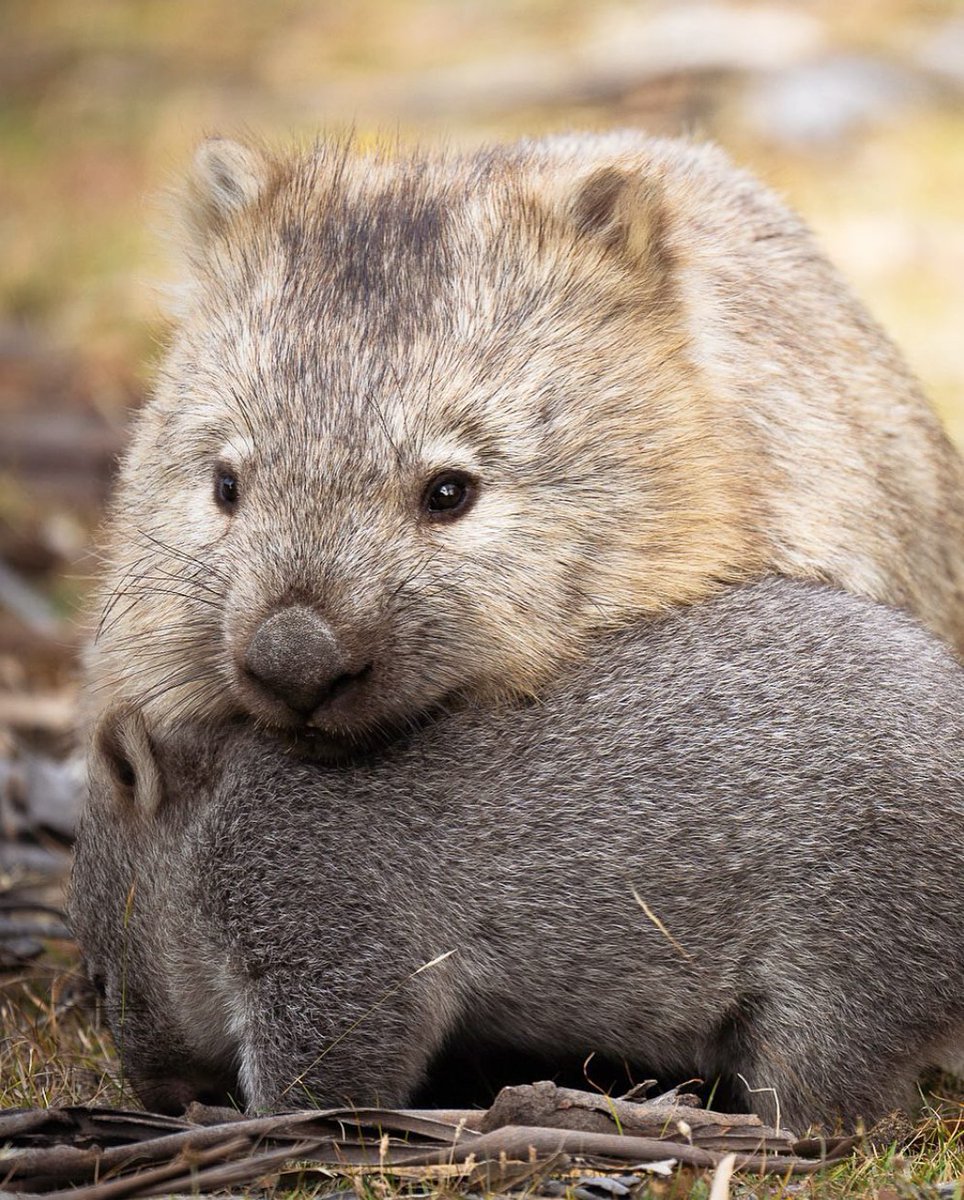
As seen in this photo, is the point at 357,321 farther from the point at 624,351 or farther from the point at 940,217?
the point at 940,217

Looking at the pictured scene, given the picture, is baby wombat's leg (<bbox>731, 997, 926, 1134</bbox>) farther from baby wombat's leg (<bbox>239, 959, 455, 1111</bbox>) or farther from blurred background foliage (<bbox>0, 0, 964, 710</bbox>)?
blurred background foliage (<bbox>0, 0, 964, 710</bbox>)

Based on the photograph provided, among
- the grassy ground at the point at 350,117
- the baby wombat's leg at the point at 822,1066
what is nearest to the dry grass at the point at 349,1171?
the baby wombat's leg at the point at 822,1066

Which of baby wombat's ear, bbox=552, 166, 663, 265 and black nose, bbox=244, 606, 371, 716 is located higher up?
baby wombat's ear, bbox=552, 166, 663, 265

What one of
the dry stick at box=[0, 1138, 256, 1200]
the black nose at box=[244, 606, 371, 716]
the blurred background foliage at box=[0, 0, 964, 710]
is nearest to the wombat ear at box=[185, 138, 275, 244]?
the black nose at box=[244, 606, 371, 716]

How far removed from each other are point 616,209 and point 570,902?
194cm

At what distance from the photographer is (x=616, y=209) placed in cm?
489

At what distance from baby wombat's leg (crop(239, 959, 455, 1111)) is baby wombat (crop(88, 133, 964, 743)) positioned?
1.94 feet

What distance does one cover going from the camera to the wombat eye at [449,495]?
441 centimetres

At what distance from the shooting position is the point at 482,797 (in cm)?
426

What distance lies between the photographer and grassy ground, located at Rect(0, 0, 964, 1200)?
12055 mm

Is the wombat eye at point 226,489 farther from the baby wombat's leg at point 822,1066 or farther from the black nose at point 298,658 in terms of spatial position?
the baby wombat's leg at point 822,1066

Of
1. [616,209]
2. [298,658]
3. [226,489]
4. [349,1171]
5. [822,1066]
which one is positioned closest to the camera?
[349,1171]

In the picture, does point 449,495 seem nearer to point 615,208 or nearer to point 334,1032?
point 615,208

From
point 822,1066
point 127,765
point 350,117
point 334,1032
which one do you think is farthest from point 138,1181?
point 350,117
